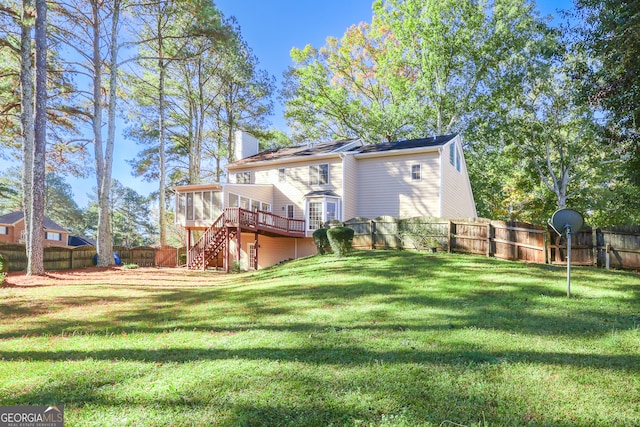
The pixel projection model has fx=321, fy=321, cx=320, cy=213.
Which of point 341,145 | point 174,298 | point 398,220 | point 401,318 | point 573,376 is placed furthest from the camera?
point 341,145

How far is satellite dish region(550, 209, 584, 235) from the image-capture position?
665cm

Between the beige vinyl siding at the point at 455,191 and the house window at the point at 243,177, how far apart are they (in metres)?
12.7

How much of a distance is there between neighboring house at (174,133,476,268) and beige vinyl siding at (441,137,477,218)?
0.19 feet

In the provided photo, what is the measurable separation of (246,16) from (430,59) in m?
13.7

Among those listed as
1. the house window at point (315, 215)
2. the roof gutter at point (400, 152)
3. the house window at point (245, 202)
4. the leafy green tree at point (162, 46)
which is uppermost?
the leafy green tree at point (162, 46)

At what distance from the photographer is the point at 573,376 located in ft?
11.8

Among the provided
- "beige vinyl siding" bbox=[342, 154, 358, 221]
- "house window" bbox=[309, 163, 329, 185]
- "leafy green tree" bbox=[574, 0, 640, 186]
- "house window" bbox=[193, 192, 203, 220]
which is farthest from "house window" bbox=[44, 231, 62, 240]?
"leafy green tree" bbox=[574, 0, 640, 186]

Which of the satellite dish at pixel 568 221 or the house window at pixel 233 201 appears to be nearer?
the satellite dish at pixel 568 221

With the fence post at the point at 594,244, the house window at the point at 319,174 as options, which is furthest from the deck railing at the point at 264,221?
the fence post at the point at 594,244

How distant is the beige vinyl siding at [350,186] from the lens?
18828 millimetres

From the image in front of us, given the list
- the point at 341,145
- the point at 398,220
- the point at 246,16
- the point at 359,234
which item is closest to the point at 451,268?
the point at 398,220

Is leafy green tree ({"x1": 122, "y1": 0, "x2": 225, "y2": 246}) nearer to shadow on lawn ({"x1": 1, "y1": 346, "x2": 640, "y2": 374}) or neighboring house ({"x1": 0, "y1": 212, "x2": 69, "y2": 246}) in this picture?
neighboring house ({"x1": 0, "y1": 212, "x2": 69, "y2": 246})

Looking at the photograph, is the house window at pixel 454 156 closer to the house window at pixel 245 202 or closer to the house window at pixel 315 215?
the house window at pixel 315 215

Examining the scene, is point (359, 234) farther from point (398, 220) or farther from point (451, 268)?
point (451, 268)
